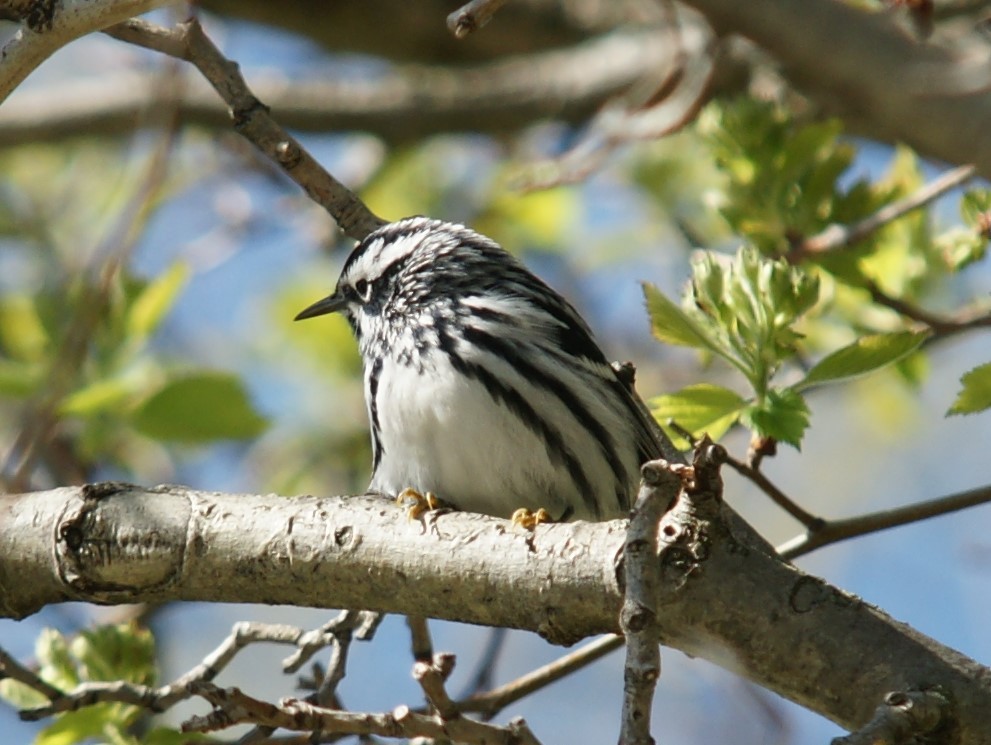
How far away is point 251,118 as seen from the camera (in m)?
3.24

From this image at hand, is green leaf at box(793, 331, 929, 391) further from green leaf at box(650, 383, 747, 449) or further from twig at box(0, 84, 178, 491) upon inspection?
twig at box(0, 84, 178, 491)

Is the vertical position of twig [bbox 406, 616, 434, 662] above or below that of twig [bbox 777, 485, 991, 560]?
below

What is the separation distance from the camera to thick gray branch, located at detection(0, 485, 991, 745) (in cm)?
215

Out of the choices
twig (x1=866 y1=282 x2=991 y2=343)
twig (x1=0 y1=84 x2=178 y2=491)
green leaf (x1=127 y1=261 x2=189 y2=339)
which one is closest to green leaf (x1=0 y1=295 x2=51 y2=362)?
green leaf (x1=127 y1=261 x2=189 y2=339)

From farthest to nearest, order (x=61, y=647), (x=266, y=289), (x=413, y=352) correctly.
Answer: (x=266, y=289) < (x=413, y=352) < (x=61, y=647)

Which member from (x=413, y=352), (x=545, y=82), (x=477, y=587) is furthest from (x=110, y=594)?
(x=545, y=82)

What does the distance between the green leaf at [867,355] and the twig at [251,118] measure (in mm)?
1250

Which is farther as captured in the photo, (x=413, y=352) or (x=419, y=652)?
(x=413, y=352)

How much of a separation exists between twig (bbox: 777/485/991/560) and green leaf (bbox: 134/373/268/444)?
152 cm

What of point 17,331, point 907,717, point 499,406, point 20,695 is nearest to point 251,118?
point 499,406

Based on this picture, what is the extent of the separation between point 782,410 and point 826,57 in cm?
100

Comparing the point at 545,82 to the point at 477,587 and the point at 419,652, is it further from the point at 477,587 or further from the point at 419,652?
the point at 477,587

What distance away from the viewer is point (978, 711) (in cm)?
205

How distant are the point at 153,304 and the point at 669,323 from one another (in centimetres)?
174
